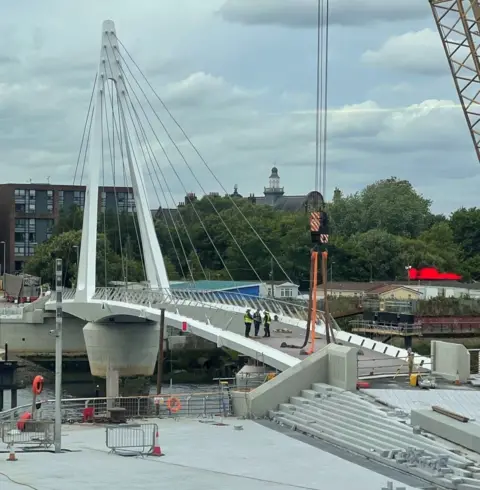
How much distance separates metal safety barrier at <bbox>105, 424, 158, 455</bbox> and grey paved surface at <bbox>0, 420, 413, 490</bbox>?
312mm

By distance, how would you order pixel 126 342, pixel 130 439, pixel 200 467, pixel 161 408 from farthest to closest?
pixel 126 342, pixel 161 408, pixel 130 439, pixel 200 467

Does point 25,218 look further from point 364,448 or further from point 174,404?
point 364,448

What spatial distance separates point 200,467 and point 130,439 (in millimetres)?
3306

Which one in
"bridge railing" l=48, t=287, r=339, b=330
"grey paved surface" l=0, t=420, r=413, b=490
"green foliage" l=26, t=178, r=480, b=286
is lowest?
"grey paved surface" l=0, t=420, r=413, b=490

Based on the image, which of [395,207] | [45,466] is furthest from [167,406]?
[395,207]

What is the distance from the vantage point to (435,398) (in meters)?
33.7

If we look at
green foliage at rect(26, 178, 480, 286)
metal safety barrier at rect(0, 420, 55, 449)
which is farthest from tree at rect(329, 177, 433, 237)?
metal safety barrier at rect(0, 420, 55, 449)

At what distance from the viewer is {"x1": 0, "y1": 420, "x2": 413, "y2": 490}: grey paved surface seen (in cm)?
2400

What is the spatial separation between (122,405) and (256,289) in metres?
68.8

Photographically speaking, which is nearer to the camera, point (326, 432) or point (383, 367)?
point (326, 432)

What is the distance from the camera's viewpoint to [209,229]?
136625 millimetres

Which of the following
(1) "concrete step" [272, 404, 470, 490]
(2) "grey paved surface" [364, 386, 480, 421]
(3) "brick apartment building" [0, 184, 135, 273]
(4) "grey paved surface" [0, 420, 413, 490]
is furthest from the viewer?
(3) "brick apartment building" [0, 184, 135, 273]

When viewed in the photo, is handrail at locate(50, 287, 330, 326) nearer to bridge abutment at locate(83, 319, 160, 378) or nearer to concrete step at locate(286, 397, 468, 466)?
bridge abutment at locate(83, 319, 160, 378)

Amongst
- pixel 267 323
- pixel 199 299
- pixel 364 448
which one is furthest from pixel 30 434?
pixel 199 299
